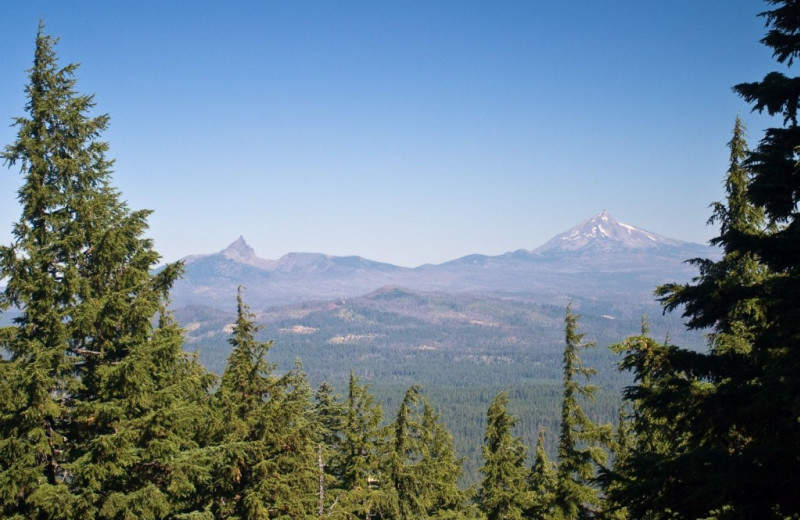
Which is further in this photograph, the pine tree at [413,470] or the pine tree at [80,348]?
the pine tree at [413,470]

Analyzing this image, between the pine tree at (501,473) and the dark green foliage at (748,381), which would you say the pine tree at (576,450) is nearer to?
the pine tree at (501,473)

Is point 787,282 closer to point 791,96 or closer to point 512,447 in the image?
point 791,96

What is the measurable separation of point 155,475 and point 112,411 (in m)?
2.05

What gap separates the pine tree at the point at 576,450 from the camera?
19094 mm

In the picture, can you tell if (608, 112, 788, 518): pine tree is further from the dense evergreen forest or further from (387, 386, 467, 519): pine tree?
(387, 386, 467, 519): pine tree

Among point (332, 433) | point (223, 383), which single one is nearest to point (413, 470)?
point (332, 433)

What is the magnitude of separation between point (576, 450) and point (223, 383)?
12.6 meters

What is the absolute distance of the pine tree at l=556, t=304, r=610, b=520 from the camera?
62.6 feet

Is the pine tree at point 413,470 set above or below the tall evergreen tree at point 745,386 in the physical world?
below

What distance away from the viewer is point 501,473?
24.2m

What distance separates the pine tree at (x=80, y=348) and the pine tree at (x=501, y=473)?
15.4 metres

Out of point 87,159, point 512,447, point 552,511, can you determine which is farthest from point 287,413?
point 512,447

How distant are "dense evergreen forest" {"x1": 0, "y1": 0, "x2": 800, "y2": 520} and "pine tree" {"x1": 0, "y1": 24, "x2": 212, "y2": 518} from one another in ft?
0.13

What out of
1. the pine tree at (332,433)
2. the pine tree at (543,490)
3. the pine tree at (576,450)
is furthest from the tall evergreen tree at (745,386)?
the pine tree at (332,433)
